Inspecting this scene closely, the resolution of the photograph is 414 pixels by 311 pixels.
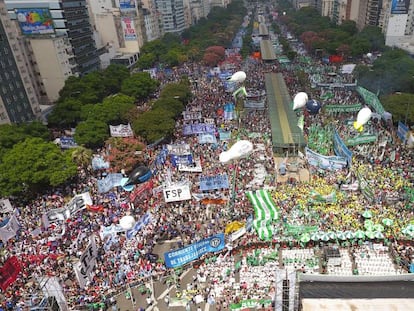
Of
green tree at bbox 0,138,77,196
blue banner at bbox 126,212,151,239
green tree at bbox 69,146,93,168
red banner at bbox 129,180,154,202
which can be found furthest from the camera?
green tree at bbox 69,146,93,168

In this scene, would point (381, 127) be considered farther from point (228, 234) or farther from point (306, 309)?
point (306, 309)

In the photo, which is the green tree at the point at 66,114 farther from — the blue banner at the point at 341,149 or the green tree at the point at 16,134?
the blue banner at the point at 341,149

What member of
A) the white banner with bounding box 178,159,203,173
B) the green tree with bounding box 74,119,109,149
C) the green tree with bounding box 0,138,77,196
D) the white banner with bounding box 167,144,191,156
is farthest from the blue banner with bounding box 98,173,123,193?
the green tree with bounding box 74,119,109,149

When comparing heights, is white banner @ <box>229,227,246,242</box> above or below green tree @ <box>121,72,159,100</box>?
below

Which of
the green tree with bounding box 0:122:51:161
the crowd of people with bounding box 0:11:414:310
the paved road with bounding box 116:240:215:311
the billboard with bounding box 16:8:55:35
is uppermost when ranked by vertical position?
the billboard with bounding box 16:8:55:35

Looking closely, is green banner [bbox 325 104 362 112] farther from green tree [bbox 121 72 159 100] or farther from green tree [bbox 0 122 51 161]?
green tree [bbox 0 122 51 161]

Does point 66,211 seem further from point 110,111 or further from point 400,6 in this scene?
point 400,6

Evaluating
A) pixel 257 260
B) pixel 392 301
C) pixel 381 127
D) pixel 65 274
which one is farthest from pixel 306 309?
pixel 381 127

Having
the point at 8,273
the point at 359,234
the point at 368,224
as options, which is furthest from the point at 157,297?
the point at 368,224
